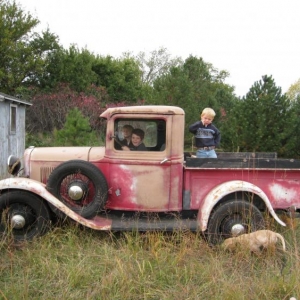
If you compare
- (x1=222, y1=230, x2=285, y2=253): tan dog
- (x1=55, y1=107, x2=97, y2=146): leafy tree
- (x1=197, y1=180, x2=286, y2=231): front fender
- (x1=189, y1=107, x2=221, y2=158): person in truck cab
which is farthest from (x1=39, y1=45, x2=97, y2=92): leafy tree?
(x1=222, y1=230, x2=285, y2=253): tan dog

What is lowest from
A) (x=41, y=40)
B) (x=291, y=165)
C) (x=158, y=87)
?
(x=291, y=165)

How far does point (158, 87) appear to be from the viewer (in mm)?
13953

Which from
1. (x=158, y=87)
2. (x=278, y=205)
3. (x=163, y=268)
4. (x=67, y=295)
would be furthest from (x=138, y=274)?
(x=158, y=87)

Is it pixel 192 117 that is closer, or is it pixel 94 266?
pixel 94 266

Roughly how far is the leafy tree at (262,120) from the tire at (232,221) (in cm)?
634

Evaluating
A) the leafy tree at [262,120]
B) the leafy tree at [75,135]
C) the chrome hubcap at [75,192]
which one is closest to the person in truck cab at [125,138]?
the chrome hubcap at [75,192]

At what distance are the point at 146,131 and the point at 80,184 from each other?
1065mm

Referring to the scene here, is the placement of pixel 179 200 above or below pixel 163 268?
above

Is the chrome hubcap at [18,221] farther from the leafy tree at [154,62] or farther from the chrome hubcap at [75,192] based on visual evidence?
the leafy tree at [154,62]

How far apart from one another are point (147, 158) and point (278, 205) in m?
1.79

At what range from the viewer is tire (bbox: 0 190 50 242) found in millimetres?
4254

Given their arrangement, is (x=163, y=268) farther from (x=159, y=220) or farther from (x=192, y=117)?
(x=192, y=117)

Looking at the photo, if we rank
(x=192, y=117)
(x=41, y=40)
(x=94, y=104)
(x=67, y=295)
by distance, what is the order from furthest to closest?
(x=41, y=40), (x=94, y=104), (x=192, y=117), (x=67, y=295)

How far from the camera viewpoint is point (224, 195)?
14.2ft
